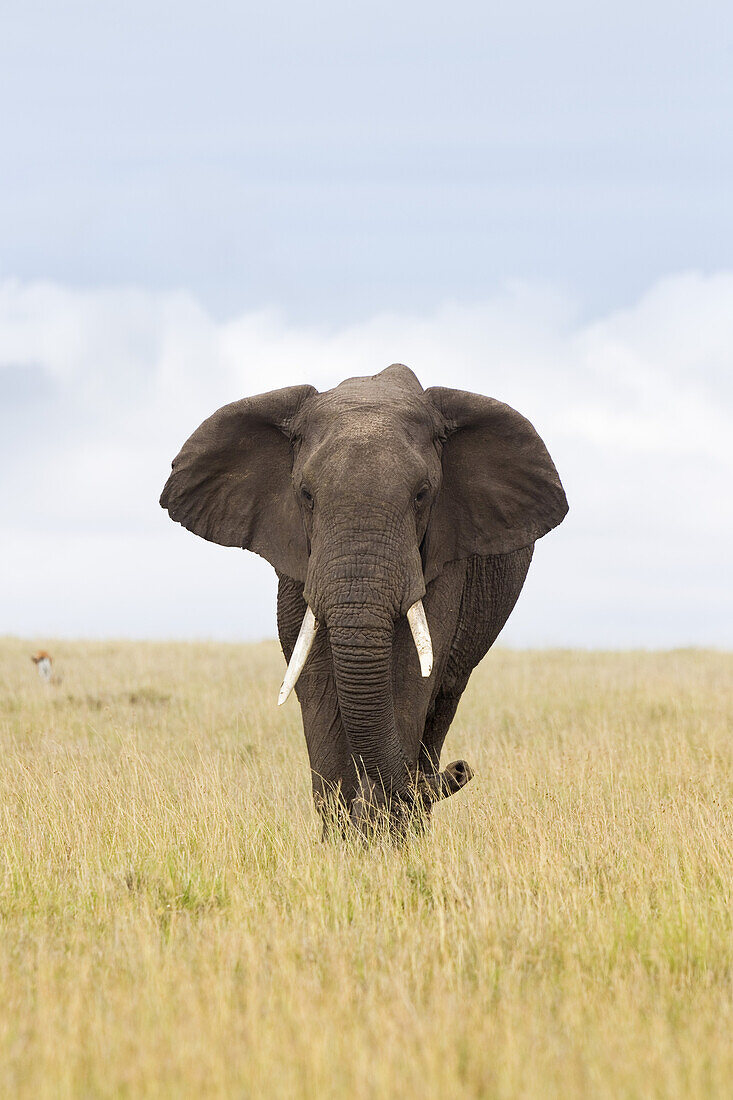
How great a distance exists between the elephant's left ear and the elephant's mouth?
32.3 inches

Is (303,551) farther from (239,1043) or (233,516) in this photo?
(239,1043)

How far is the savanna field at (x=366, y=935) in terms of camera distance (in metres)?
4.30

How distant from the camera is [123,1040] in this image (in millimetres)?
4527

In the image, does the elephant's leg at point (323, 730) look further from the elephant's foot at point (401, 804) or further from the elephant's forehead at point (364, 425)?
the elephant's forehead at point (364, 425)

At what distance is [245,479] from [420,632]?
1759mm

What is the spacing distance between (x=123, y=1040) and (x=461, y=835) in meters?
3.92

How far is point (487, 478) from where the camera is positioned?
324 inches

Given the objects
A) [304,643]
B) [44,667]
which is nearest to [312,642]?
[304,643]

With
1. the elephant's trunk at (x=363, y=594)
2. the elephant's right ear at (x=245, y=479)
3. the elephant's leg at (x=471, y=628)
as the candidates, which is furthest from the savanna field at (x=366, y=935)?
the elephant's right ear at (x=245, y=479)

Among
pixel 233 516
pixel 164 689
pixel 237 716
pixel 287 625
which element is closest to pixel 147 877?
pixel 287 625

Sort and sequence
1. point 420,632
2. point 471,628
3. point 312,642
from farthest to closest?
1. point 471,628
2. point 312,642
3. point 420,632

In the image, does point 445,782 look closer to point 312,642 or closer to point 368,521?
point 312,642

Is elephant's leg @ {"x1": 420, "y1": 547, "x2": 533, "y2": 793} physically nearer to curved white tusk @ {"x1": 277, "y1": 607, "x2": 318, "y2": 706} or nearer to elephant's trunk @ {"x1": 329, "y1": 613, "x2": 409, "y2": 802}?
elephant's trunk @ {"x1": 329, "y1": 613, "x2": 409, "y2": 802}

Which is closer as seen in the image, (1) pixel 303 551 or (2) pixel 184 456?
(1) pixel 303 551
